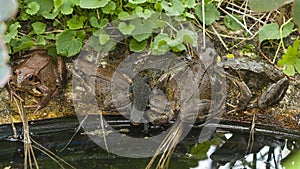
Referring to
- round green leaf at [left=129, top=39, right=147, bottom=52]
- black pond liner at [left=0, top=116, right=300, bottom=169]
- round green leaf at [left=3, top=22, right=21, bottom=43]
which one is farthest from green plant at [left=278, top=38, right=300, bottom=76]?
round green leaf at [left=3, top=22, right=21, bottom=43]

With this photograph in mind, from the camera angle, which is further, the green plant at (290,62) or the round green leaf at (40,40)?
the round green leaf at (40,40)

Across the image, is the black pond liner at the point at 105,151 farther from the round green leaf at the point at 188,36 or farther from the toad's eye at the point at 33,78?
the round green leaf at the point at 188,36

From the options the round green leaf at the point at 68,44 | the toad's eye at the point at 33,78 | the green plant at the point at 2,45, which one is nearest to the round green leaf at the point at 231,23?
the round green leaf at the point at 68,44

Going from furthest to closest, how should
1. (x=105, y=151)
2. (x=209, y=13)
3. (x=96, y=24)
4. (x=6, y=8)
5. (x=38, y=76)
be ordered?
(x=209, y=13)
(x=96, y=24)
(x=38, y=76)
(x=105, y=151)
(x=6, y=8)

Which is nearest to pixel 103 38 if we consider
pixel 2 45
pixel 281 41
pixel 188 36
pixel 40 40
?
pixel 40 40

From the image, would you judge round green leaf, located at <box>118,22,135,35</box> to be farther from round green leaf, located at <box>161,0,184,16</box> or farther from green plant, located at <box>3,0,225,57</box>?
round green leaf, located at <box>161,0,184,16</box>

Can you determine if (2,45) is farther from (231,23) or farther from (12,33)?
(231,23)

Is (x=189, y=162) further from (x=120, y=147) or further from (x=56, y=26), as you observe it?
(x=56, y=26)
